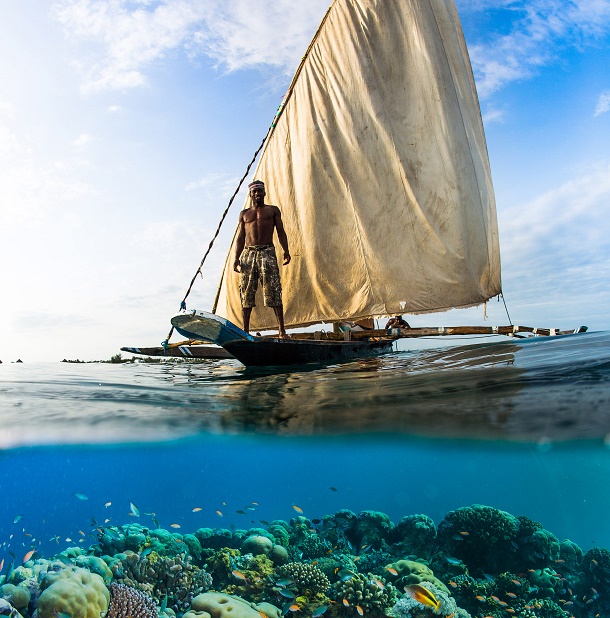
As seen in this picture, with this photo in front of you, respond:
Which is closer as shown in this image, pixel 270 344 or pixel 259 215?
pixel 270 344

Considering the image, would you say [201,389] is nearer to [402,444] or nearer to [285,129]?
[402,444]

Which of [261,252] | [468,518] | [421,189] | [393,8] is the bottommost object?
[468,518]

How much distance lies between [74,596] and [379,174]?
9.91m

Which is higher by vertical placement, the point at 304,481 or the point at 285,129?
the point at 285,129

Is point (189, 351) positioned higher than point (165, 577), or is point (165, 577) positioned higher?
point (189, 351)

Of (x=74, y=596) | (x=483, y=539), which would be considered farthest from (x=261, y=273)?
(x=74, y=596)

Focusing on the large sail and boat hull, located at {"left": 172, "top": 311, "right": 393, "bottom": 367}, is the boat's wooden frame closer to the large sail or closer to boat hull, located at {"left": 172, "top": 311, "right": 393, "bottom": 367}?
boat hull, located at {"left": 172, "top": 311, "right": 393, "bottom": 367}

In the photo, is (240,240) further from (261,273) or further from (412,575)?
(412,575)

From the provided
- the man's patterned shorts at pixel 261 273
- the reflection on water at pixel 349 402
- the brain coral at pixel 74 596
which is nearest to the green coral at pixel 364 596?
the reflection on water at pixel 349 402

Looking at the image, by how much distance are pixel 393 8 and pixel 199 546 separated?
40.9ft

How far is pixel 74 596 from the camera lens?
5.54 meters

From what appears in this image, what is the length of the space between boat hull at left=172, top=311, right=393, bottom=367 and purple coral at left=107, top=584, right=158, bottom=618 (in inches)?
132

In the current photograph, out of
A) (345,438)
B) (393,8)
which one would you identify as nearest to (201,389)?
(345,438)

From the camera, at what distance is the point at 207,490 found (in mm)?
11766
